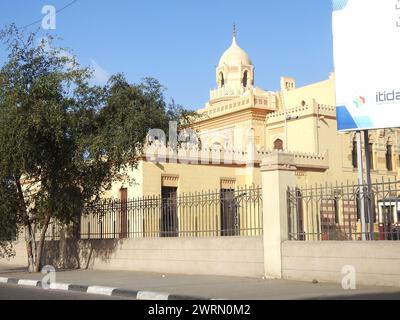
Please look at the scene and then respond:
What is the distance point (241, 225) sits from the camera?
678 inches

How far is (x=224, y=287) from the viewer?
43.1 feet

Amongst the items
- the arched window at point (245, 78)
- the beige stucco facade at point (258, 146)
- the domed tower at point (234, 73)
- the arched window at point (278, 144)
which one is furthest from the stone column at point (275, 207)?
the arched window at point (245, 78)

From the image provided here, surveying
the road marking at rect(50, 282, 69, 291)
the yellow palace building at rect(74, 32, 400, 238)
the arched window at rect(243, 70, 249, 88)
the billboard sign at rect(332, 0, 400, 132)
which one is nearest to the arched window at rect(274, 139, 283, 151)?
the yellow palace building at rect(74, 32, 400, 238)

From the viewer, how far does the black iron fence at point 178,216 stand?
1616 centimetres

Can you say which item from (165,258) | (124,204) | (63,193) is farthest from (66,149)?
(165,258)

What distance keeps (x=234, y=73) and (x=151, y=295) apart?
45410 mm

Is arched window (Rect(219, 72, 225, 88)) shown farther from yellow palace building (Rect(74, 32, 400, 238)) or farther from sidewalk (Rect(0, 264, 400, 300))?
sidewalk (Rect(0, 264, 400, 300))

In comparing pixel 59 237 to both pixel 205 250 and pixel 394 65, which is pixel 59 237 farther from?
pixel 394 65

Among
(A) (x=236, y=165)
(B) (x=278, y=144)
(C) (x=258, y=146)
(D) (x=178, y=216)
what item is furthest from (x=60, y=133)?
(B) (x=278, y=144)

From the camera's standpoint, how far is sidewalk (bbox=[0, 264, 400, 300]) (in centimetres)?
1129

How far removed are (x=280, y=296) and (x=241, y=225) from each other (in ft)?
19.9

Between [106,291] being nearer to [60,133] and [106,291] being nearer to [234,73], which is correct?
[60,133]

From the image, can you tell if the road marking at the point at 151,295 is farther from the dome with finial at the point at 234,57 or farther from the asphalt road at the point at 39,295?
the dome with finial at the point at 234,57

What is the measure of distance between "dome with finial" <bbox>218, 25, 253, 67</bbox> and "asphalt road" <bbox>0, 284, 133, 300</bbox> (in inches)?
1731
